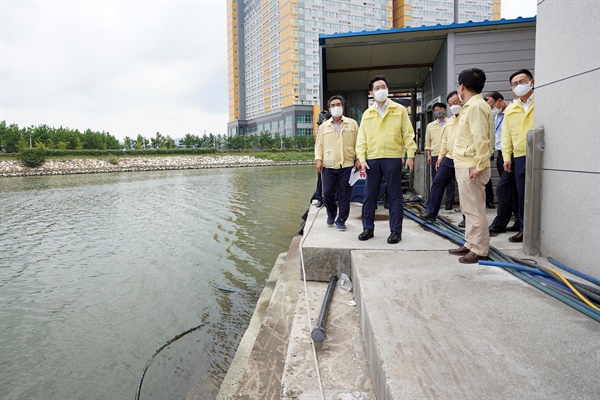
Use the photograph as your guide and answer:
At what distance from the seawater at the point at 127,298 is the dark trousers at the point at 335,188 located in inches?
72.5

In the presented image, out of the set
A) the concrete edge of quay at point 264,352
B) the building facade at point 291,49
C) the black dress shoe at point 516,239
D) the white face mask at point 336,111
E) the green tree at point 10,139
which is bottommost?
the concrete edge of quay at point 264,352

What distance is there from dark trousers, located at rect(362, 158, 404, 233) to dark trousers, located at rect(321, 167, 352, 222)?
1.88 ft

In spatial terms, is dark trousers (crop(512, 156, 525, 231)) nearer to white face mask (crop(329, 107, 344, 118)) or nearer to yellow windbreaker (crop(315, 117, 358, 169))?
yellow windbreaker (crop(315, 117, 358, 169))

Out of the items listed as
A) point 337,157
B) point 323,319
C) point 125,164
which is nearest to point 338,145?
point 337,157

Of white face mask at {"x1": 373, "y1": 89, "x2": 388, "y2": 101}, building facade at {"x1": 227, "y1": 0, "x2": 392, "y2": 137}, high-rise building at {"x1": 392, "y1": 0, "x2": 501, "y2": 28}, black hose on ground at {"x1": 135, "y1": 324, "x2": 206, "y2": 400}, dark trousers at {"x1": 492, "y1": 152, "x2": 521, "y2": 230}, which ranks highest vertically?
high-rise building at {"x1": 392, "y1": 0, "x2": 501, "y2": 28}

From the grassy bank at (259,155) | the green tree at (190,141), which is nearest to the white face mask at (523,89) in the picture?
the grassy bank at (259,155)

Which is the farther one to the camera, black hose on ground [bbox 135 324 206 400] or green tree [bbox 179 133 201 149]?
green tree [bbox 179 133 201 149]

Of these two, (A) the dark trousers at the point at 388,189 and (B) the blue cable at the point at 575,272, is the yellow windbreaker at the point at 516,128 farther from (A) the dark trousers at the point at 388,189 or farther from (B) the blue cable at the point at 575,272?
(B) the blue cable at the point at 575,272

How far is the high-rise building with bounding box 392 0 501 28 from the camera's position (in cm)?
7919

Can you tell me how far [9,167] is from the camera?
41.5 meters

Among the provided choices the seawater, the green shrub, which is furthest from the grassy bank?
the seawater

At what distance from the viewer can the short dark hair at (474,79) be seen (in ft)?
10.9

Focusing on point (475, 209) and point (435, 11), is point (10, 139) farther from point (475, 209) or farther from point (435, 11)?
point (435, 11)

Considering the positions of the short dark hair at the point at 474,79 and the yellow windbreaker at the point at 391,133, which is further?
the yellow windbreaker at the point at 391,133
